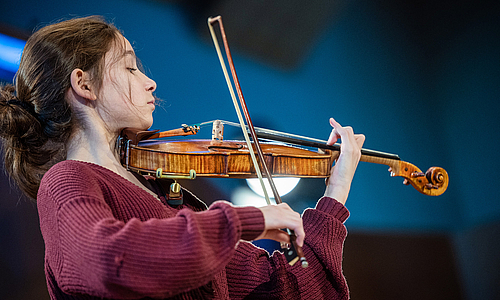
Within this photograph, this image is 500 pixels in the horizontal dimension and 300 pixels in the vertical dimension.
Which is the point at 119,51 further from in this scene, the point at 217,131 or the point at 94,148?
the point at 217,131

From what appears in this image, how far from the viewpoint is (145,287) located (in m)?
0.50

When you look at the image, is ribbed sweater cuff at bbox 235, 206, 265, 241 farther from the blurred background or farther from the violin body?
the blurred background

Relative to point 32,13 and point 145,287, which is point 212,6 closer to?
point 32,13

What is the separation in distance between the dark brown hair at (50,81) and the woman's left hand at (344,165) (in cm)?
67

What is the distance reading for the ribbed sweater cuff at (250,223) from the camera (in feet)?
1.90

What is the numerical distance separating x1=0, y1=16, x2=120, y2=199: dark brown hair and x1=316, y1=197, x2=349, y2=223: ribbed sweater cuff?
2.12 ft

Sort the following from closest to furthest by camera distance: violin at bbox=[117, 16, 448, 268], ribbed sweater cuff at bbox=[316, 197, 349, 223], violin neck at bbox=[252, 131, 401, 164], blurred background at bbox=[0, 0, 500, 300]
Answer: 1. violin at bbox=[117, 16, 448, 268]
2. ribbed sweater cuff at bbox=[316, 197, 349, 223]
3. violin neck at bbox=[252, 131, 401, 164]
4. blurred background at bbox=[0, 0, 500, 300]

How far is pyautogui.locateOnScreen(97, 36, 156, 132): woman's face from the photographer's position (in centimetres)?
88

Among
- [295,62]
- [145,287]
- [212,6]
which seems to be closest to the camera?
[145,287]

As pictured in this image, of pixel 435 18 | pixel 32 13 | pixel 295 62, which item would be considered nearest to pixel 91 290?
pixel 32 13

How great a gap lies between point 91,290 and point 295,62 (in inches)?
67.6

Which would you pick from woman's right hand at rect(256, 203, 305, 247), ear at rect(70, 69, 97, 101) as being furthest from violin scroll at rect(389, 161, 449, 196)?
ear at rect(70, 69, 97, 101)

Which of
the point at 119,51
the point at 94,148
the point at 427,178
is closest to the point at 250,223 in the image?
the point at 94,148

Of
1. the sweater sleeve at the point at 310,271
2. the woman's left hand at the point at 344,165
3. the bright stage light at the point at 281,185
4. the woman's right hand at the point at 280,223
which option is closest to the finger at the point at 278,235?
the woman's right hand at the point at 280,223
